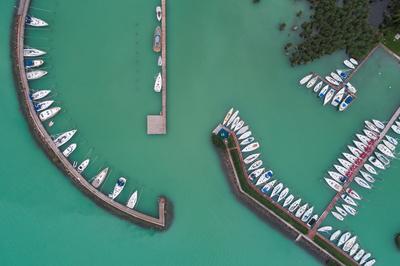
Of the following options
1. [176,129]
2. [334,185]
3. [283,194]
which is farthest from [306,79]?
[176,129]

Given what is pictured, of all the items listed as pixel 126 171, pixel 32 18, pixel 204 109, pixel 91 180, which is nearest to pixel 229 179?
pixel 204 109

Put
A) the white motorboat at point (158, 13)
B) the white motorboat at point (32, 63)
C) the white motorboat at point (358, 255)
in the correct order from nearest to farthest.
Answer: the white motorboat at point (32, 63), the white motorboat at point (158, 13), the white motorboat at point (358, 255)

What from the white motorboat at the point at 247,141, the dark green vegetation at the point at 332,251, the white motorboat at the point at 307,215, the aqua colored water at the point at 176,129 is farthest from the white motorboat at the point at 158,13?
the dark green vegetation at the point at 332,251

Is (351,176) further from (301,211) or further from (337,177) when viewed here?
(301,211)

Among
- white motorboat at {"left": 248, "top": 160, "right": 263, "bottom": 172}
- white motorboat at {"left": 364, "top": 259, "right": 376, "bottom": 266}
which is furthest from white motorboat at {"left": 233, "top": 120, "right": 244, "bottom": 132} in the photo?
white motorboat at {"left": 364, "top": 259, "right": 376, "bottom": 266}

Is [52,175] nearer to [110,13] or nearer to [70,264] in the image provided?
[70,264]

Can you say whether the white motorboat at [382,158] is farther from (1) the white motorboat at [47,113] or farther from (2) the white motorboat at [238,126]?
(1) the white motorboat at [47,113]
